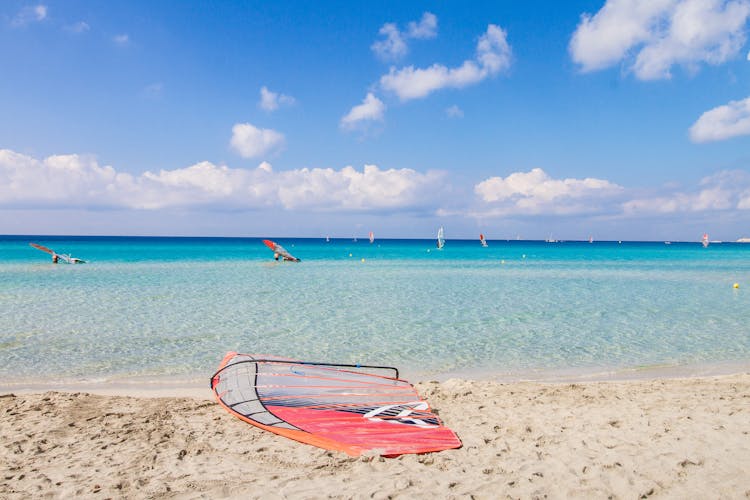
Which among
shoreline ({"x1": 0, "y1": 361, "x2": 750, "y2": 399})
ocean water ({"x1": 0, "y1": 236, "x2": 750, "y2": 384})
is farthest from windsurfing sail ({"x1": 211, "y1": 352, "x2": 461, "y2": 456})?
ocean water ({"x1": 0, "y1": 236, "x2": 750, "y2": 384})

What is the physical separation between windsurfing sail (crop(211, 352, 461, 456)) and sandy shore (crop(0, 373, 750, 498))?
0.21 m

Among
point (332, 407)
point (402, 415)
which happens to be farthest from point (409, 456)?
point (332, 407)

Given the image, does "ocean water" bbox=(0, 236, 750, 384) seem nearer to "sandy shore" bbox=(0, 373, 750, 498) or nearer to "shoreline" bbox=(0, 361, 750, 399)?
"shoreline" bbox=(0, 361, 750, 399)

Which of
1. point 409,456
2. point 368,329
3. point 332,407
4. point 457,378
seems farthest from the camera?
point 368,329

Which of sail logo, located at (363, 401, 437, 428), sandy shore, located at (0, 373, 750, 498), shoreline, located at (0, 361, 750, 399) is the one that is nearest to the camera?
sandy shore, located at (0, 373, 750, 498)

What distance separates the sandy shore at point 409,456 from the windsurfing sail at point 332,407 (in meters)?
0.21

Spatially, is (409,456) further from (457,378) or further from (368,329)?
(368,329)

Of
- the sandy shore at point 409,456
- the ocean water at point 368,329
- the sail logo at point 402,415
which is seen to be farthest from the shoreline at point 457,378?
the sail logo at point 402,415

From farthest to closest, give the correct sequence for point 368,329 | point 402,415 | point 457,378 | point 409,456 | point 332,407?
point 368,329 < point 457,378 < point 332,407 < point 402,415 < point 409,456

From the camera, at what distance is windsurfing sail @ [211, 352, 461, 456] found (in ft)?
18.8

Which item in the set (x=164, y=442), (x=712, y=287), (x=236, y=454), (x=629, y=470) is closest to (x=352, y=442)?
(x=236, y=454)

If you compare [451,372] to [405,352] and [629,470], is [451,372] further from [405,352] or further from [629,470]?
[629,470]

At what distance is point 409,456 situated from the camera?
5.35m

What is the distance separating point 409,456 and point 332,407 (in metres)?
1.81
